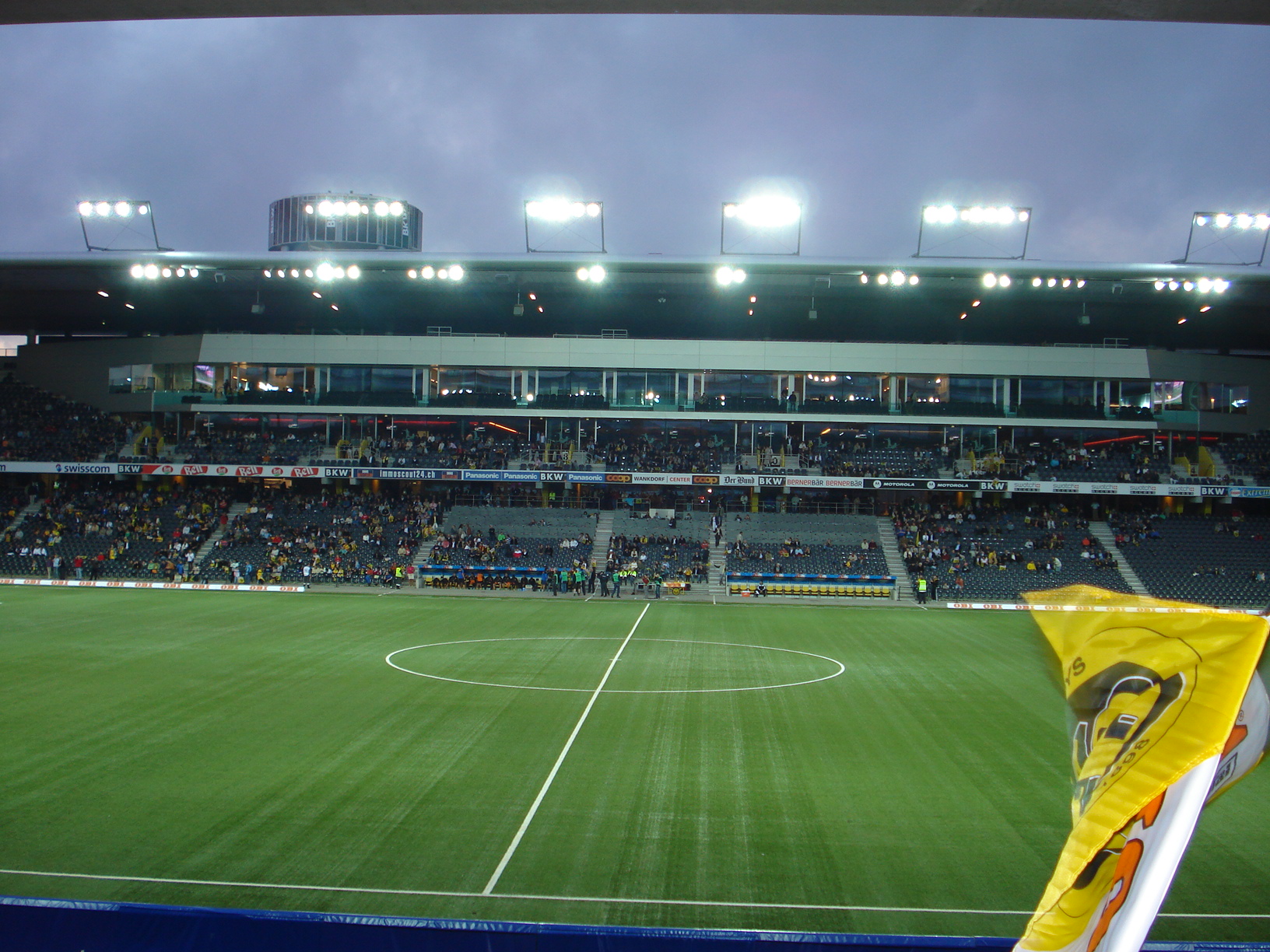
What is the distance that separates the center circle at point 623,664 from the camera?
19.6 meters

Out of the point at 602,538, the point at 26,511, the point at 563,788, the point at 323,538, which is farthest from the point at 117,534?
the point at 563,788

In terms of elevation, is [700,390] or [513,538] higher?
[700,390]

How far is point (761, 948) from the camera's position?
539cm

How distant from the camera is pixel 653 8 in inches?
271

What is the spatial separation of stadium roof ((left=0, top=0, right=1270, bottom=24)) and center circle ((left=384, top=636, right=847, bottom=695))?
14753mm

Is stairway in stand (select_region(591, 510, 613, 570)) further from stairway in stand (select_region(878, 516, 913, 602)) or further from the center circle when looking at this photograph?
the center circle

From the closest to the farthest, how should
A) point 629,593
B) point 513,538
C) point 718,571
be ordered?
point 629,593 → point 718,571 → point 513,538

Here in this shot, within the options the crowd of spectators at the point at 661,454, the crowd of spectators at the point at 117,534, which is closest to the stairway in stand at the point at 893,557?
the crowd of spectators at the point at 661,454

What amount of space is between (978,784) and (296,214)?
8486 cm

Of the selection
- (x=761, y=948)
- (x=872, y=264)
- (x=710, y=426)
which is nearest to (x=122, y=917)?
(x=761, y=948)

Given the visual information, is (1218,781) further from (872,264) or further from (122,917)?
(872,264)

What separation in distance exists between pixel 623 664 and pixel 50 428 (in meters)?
50.0

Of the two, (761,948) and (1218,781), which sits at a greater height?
(1218,781)

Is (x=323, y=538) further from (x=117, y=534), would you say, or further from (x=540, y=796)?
(x=540, y=796)
